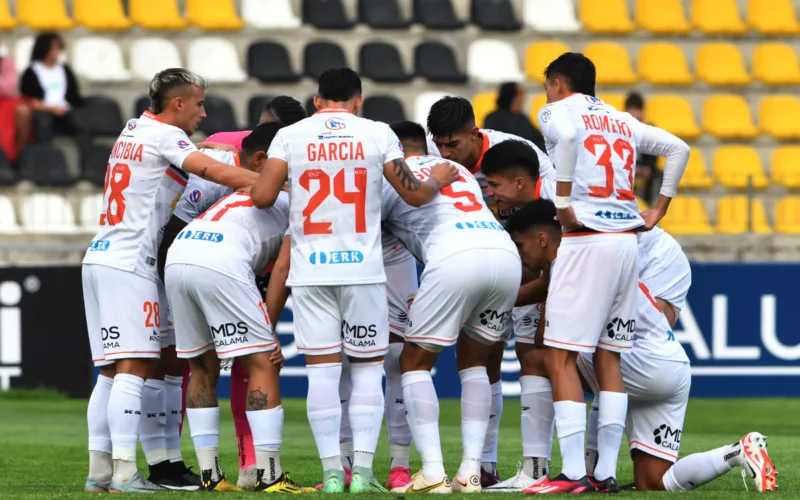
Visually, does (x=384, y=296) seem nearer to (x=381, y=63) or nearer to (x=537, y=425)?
(x=537, y=425)

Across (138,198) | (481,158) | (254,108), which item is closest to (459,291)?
(481,158)

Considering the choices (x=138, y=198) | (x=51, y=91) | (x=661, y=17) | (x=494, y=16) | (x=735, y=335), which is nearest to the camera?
(x=138, y=198)

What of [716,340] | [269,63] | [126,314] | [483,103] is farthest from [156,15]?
[126,314]

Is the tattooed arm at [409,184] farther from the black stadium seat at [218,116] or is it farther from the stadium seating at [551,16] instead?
the stadium seating at [551,16]

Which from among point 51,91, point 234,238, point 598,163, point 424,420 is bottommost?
point 424,420

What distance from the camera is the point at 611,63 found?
17625 millimetres

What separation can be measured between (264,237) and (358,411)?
113 cm

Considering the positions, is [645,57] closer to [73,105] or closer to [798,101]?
[798,101]

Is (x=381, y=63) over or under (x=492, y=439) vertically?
over

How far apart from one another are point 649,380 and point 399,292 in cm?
149

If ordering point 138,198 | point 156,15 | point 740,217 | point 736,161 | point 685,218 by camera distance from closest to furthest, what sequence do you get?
point 138,198 < point 685,218 < point 740,217 < point 736,161 < point 156,15

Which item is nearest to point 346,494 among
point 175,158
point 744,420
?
point 175,158

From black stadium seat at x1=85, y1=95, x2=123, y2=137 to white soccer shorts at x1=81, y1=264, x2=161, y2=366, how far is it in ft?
29.1

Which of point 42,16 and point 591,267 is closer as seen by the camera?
point 591,267
